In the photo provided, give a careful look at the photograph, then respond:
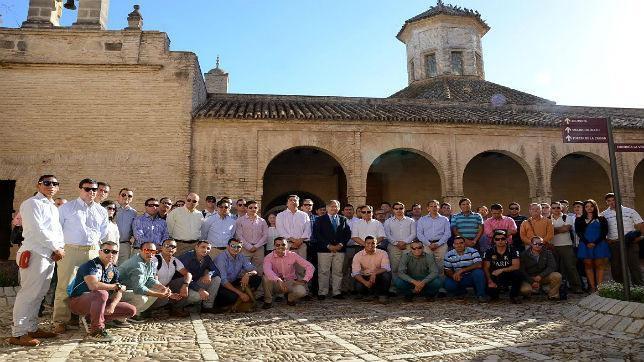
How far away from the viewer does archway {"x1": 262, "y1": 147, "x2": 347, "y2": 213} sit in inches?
593

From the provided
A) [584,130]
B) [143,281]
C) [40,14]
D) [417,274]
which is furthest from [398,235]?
[40,14]

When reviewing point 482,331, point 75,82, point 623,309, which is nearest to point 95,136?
point 75,82

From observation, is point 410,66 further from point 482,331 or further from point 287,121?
point 482,331

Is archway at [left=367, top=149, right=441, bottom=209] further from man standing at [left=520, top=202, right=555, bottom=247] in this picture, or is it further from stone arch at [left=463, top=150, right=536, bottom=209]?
man standing at [left=520, top=202, right=555, bottom=247]

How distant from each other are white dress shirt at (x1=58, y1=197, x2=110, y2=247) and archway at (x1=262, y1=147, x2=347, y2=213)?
9470 mm

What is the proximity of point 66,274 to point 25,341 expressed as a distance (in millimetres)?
1000

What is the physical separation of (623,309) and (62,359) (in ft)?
20.3

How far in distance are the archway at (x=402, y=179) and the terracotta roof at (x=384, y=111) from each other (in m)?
1.86

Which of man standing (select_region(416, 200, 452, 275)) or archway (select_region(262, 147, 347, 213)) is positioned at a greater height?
archway (select_region(262, 147, 347, 213))

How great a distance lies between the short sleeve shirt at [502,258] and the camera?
24.3 ft

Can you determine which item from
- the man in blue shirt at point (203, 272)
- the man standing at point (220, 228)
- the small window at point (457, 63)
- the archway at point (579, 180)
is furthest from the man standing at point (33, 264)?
the small window at point (457, 63)

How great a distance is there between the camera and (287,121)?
12.4 metres

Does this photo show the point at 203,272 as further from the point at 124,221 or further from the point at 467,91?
the point at 467,91

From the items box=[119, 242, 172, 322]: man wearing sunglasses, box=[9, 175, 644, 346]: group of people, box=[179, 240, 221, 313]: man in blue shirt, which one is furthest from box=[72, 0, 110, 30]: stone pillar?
box=[119, 242, 172, 322]: man wearing sunglasses
